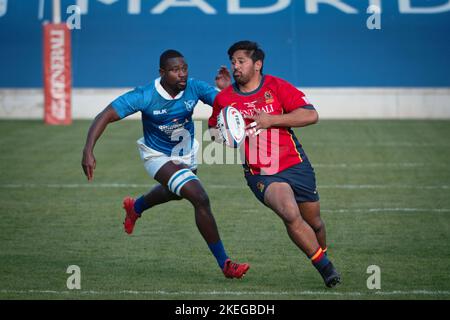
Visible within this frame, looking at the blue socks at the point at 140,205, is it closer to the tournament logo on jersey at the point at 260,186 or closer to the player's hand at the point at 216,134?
the player's hand at the point at 216,134

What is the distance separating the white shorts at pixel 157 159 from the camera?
909cm

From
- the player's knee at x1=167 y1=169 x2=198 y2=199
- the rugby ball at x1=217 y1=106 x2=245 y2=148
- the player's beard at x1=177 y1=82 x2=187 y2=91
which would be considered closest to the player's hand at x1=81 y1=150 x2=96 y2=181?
the player's knee at x1=167 y1=169 x2=198 y2=199

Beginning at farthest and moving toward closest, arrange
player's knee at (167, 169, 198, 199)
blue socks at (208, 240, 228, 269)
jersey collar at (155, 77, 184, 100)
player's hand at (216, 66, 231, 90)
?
player's hand at (216, 66, 231, 90) < jersey collar at (155, 77, 184, 100) < player's knee at (167, 169, 198, 199) < blue socks at (208, 240, 228, 269)

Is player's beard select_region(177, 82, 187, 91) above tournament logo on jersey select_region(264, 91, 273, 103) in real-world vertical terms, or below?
above

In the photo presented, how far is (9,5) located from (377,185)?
1454 centimetres

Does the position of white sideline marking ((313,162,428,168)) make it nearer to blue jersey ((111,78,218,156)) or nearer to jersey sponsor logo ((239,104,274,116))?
blue jersey ((111,78,218,156))

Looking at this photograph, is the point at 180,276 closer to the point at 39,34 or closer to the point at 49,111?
the point at 49,111

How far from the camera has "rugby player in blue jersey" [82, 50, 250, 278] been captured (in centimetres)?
841

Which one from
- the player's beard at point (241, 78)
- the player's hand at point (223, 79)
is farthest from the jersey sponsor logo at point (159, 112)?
the player's beard at point (241, 78)

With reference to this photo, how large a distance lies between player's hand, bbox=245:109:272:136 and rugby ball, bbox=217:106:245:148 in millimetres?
80

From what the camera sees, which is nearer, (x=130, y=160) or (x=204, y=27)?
(x=130, y=160)
